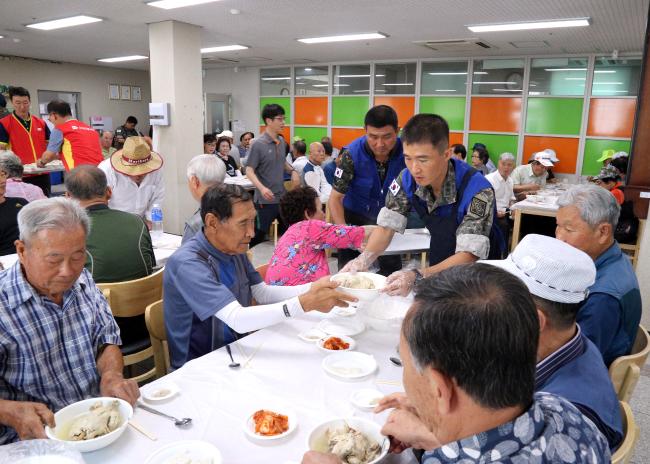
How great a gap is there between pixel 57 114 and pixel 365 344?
527 cm

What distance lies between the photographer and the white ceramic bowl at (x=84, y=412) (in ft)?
3.92

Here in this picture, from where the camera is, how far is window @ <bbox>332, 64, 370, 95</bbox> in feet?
33.8

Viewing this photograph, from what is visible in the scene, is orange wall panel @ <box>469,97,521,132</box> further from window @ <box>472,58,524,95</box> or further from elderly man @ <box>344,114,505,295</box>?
elderly man @ <box>344,114,505,295</box>

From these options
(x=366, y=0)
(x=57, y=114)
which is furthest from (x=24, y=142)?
(x=366, y=0)

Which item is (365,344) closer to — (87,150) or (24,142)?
(87,150)

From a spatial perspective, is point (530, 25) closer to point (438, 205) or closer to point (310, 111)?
point (438, 205)

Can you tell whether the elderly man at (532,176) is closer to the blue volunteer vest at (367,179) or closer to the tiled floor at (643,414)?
the tiled floor at (643,414)

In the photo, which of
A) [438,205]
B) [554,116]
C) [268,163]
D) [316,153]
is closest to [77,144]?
[268,163]

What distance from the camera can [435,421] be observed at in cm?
91

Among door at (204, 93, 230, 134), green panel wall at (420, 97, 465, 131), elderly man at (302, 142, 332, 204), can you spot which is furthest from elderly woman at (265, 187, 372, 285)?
door at (204, 93, 230, 134)

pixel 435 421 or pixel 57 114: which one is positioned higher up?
pixel 57 114

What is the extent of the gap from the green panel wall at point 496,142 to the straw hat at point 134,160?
7.06m

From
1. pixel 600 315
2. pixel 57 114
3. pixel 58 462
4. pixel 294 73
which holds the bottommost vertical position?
pixel 58 462

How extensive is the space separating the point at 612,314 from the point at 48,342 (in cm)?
203
